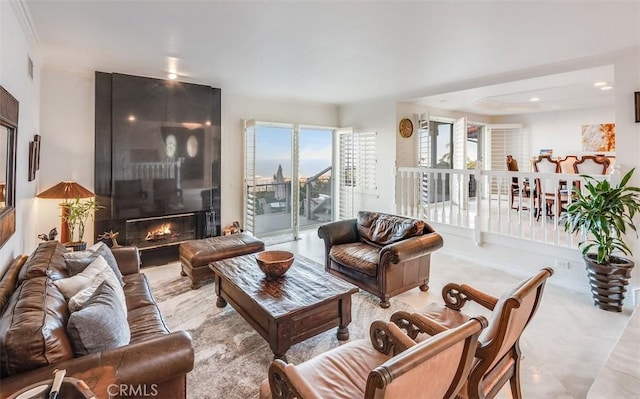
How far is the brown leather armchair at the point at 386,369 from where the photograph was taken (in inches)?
38.6

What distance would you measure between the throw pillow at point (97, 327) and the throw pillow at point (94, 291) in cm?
9

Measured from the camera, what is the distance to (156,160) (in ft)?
15.5

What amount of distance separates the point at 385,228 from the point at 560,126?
665 centimetres

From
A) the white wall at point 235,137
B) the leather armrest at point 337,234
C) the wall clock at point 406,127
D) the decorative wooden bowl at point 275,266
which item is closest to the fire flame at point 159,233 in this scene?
the white wall at point 235,137

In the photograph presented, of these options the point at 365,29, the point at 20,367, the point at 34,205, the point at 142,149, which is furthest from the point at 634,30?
the point at 34,205

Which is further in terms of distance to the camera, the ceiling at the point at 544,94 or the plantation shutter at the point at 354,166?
→ the plantation shutter at the point at 354,166

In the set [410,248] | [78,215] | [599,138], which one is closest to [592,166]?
[599,138]

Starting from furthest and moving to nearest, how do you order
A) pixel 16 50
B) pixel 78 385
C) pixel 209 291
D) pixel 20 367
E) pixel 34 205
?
A: pixel 34 205
pixel 209 291
pixel 16 50
pixel 20 367
pixel 78 385

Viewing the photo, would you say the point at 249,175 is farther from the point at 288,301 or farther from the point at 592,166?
the point at 592,166

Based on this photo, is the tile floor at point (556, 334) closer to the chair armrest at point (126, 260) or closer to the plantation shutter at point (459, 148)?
the plantation shutter at point (459, 148)

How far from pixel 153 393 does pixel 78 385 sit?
0.52 metres

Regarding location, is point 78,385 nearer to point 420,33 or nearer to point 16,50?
point 16,50

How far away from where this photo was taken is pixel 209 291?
3672 millimetres

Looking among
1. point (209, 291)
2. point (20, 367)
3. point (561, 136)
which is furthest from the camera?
point (561, 136)
